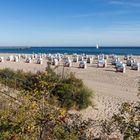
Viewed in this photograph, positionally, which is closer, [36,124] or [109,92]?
[36,124]

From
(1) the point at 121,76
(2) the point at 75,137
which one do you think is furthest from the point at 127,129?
(1) the point at 121,76

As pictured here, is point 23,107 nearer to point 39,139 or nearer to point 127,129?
point 39,139

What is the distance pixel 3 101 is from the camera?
9.56 m

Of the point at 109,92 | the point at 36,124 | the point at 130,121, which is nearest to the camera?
the point at 130,121

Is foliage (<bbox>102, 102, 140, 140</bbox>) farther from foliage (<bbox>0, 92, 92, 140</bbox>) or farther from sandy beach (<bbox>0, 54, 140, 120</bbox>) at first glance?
sandy beach (<bbox>0, 54, 140, 120</bbox>)

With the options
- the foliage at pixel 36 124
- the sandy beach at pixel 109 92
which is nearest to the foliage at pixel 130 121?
the foliage at pixel 36 124

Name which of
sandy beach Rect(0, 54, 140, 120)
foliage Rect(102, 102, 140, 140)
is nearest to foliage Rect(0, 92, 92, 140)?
foliage Rect(102, 102, 140, 140)

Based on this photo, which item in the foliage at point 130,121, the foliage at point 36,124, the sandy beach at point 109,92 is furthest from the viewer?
the sandy beach at point 109,92

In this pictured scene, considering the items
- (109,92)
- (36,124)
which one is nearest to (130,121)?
(36,124)

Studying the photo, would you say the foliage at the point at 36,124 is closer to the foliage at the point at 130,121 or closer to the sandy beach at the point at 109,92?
the foliage at the point at 130,121

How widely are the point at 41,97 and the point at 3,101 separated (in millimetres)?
3791

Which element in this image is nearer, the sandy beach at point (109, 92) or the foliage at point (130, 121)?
the foliage at point (130, 121)

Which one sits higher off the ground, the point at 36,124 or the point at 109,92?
the point at 36,124

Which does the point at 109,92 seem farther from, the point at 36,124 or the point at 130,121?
the point at 130,121
